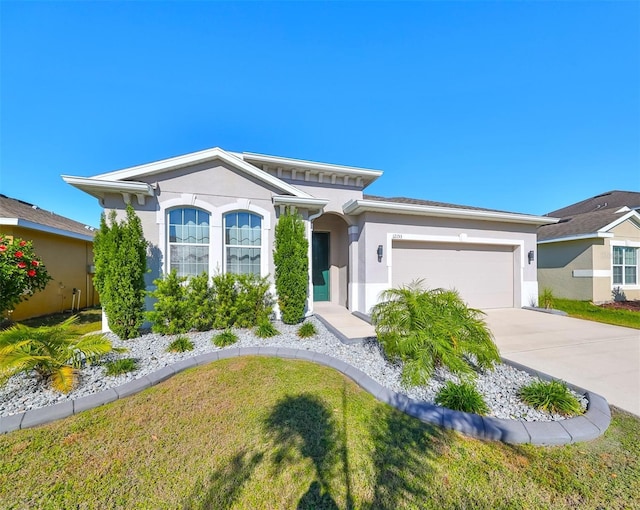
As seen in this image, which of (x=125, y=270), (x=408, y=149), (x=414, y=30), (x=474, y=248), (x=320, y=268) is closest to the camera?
(x=125, y=270)

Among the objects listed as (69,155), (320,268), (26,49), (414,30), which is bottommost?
(320,268)

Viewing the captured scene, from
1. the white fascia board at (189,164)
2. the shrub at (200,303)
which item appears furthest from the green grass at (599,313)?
the shrub at (200,303)

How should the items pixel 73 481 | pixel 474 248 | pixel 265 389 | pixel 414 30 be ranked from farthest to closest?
pixel 474 248 → pixel 414 30 → pixel 265 389 → pixel 73 481

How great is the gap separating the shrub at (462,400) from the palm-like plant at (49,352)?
4949 millimetres

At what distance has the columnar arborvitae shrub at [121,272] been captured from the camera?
5.51 m

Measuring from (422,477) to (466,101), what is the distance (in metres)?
11.8

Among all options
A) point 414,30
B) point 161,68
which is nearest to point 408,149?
point 414,30

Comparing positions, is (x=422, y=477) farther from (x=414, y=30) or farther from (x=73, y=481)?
(x=414, y=30)

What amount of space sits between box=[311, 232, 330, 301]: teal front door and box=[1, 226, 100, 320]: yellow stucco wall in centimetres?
939

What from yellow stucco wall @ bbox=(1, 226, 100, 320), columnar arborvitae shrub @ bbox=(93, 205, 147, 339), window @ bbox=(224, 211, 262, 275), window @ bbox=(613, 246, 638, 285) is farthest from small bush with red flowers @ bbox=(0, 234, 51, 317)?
window @ bbox=(613, 246, 638, 285)

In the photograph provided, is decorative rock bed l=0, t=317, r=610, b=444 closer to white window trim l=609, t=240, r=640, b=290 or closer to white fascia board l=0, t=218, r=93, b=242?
white fascia board l=0, t=218, r=93, b=242

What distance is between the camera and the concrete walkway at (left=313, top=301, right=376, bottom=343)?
596 centimetres

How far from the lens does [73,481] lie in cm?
215

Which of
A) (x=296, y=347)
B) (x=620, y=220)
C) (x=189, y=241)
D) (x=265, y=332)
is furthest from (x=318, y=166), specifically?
(x=620, y=220)
